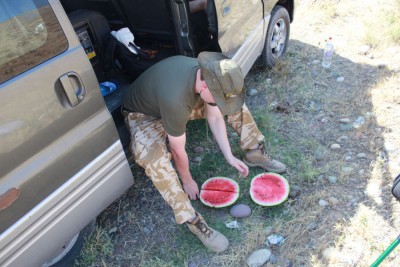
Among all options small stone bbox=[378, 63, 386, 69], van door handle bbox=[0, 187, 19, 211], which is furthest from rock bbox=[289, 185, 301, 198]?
small stone bbox=[378, 63, 386, 69]

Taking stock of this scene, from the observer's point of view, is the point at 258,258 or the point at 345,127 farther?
the point at 345,127

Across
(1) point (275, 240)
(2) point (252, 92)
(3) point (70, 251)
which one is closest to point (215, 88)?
(1) point (275, 240)

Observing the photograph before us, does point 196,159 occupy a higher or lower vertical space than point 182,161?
lower

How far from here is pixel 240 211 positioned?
3059 millimetres

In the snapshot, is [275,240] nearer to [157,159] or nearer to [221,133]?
[221,133]

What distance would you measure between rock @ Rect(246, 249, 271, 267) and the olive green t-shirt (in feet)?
3.55

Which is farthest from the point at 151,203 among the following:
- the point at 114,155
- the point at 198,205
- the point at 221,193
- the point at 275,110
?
the point at 275,110

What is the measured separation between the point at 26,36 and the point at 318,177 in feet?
8.54

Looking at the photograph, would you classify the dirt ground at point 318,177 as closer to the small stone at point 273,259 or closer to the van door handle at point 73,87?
the small stone at point 273,259

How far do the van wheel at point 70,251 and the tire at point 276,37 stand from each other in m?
2.96

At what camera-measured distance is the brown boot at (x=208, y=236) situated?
9.14 feet

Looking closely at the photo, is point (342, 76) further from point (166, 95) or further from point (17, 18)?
point (17, 18)

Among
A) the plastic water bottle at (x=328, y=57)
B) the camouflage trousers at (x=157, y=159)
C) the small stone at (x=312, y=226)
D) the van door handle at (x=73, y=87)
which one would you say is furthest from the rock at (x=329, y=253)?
the plastic water bottle at (x=328, y=57)

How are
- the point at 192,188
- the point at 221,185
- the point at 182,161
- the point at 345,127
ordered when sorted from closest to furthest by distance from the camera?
the point at 182,161 < the point at 192,188 < the point at 221,185 < the point at 345,127
